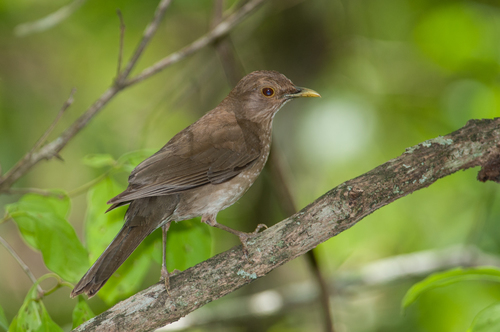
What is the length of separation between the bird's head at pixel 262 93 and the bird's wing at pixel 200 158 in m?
0.18

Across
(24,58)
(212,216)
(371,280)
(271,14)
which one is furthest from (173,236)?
(24,58)

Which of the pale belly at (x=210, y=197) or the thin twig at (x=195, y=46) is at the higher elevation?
the thin twig at (x=195, y=46)

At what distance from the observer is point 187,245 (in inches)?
139

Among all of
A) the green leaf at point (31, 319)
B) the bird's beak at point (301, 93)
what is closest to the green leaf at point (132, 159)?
the green leaf at point (31, 319)

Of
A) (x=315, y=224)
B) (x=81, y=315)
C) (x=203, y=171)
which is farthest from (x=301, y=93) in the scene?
(x=81, y=315)

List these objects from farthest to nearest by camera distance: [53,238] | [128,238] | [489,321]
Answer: [128,238]
[53,238]
[489,321]

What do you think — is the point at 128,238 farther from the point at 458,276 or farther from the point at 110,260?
the point at 458,276

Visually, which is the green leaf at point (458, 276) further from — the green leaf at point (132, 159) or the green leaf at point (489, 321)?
the green leaf at point (132, 159)

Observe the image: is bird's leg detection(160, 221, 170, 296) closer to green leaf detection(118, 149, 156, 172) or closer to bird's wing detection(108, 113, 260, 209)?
bird's wing detection(108, 113, 260, 209)

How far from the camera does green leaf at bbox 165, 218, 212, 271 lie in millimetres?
3420

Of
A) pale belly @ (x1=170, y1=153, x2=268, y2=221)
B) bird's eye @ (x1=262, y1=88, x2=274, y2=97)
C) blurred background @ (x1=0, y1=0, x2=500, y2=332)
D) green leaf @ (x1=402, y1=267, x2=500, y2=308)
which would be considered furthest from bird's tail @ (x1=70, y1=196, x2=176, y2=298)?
blurred background @ (x1=0, y1=0, x2=500, y2=332)

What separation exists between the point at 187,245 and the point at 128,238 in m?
0.49

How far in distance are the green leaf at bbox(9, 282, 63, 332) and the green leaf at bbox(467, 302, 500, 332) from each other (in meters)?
2.36

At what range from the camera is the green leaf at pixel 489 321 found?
7.54 ft
